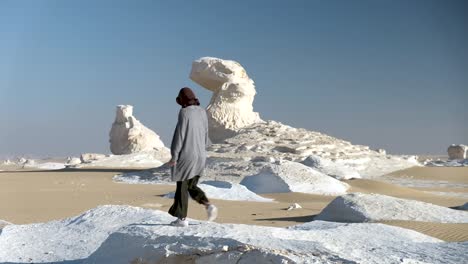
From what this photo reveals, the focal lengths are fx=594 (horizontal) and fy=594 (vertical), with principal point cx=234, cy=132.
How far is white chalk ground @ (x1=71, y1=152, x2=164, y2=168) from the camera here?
3660 centimetres

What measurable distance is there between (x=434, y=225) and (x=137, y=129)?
110 ft

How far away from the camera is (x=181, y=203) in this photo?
6070mm

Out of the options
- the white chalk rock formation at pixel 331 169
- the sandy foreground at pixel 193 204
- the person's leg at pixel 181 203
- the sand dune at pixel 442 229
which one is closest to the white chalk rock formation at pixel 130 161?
the sandy foreground at pixel 193 204

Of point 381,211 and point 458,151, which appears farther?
point 458,151

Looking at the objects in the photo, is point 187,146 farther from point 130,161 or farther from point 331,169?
point 130,161

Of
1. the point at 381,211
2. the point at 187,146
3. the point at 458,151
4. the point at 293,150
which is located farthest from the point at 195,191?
the point at 458,151

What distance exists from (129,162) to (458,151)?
2703 centimetres

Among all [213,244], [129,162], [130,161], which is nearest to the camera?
[213,244]

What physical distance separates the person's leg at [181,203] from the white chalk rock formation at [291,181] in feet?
37.2

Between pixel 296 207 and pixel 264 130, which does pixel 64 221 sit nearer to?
pixel 296 207

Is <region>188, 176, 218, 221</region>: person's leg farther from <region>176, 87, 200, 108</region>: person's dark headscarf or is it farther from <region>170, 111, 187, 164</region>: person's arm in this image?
<region>176, 87, 200, 108</region>: person's dark headscarf

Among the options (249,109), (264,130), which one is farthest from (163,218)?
(249,109)

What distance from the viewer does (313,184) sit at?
1767cm

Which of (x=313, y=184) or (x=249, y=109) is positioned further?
(x=249, y=109)
